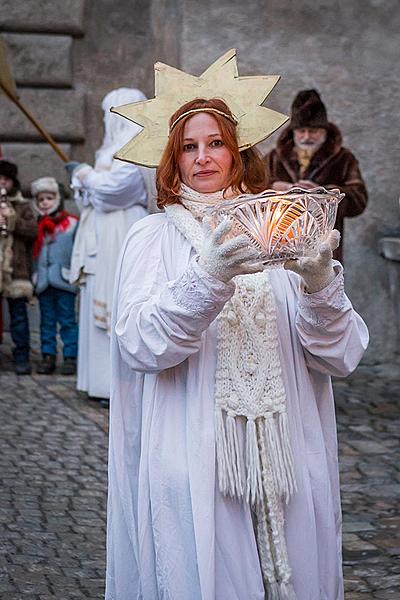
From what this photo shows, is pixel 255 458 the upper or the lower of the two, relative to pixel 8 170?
lower

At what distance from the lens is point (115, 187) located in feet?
28.7

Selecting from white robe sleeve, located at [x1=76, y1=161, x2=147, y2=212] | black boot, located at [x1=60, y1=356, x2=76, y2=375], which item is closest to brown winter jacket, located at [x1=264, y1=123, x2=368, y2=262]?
white robe sleeve, located at [x1=76, y1=161, x2=147, y2=212]

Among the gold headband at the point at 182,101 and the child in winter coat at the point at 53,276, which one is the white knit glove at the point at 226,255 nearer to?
the gold headband at the point at 182,101

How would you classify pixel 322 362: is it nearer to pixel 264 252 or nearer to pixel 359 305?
pixel 264 252

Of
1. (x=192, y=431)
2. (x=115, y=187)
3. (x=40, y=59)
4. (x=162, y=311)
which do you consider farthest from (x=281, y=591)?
(x=40, y=59)

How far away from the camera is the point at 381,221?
A: 432 inches

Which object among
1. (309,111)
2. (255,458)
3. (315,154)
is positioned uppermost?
(309,111)

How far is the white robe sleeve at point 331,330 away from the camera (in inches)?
143

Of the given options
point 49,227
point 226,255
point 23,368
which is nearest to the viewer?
point 226,255

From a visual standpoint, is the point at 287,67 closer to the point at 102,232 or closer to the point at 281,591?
the point at 102,232

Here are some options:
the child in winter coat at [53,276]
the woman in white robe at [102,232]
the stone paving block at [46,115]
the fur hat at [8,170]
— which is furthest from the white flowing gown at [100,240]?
the stone paving block at [46,115]

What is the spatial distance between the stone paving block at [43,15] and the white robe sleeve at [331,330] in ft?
26.0

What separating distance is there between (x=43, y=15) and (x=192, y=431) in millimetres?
8077

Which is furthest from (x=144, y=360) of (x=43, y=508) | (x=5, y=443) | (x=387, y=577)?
(x=5, y=443)
